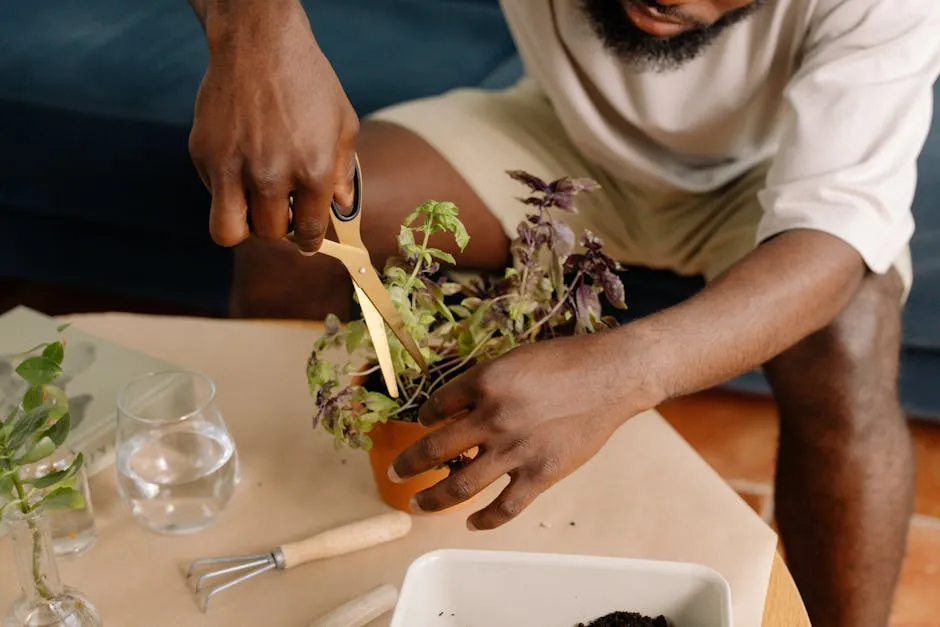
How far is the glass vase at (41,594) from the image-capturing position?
72 centimetres

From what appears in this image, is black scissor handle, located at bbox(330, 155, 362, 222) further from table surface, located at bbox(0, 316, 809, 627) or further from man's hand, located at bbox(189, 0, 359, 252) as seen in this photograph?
table surface, located at bbox(0, 316, 809, 627)

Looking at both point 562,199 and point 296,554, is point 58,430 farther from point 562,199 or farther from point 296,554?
point 562,199

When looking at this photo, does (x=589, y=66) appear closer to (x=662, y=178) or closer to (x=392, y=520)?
(x=662, y=178)

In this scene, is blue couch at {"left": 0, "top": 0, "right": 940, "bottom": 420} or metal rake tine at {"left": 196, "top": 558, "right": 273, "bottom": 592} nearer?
metal rake tine at {"left": 196, "top": 558, "right": 273, "bottom": 592}

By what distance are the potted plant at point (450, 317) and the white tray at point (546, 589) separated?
0.34 feet

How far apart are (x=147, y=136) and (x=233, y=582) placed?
1.02 meters

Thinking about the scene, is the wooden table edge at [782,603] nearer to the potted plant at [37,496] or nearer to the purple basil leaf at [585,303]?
the purple basil leaf at [585,303]

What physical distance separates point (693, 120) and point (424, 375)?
0.63 meters

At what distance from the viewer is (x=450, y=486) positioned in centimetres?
76

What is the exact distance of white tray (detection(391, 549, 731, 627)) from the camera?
0.70 meters

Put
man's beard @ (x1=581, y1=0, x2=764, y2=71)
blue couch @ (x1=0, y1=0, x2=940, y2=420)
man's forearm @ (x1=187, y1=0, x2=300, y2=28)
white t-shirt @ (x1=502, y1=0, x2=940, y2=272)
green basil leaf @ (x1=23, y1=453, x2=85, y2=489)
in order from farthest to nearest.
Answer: blue couch @ (x1=0, y1=0, x2=940, y2=420)
man's beard @ (x1=581, y1=0, x2=764, y2=71)
white t-shirt @ (x1=502, y1=0, x2=940, y2=272)
man's forearm @ (x1=187, y1=0, x2=300, y2=28)
green basil leaf @ (x1=23, y1=453, x2=85, y2=489)

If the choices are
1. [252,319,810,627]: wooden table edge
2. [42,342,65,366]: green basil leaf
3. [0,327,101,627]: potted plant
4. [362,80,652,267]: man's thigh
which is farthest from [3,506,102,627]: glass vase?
[362,80,652,267]: man's thigh

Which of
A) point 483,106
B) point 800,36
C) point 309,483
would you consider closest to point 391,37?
point 483,106

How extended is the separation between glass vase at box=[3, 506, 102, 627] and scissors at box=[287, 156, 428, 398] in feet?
0.84
